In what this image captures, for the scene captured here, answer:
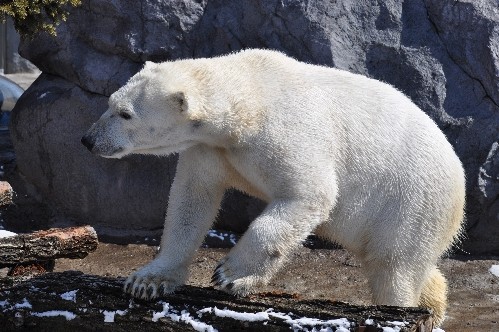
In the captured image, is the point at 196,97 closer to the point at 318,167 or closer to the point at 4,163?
the point at 318,167

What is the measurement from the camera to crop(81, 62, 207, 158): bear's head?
11.9 ft

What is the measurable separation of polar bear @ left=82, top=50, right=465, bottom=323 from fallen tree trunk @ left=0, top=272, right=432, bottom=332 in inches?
3.4

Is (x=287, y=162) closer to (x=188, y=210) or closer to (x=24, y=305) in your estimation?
(x=188, y=210)

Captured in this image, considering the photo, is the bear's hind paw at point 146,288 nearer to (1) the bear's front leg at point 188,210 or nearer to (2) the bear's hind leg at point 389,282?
(1) the bear's front leg at point 188,210

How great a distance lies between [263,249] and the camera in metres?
3.47

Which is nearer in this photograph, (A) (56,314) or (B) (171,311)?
(B) (171,311)

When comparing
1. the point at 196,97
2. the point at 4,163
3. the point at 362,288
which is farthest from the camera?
the point at 4,163

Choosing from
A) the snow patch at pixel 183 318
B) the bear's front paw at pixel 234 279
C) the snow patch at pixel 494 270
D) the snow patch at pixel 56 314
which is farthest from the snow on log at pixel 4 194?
the snow patch at pixel 494 270

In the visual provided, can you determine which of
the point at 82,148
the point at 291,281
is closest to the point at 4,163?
the point at 82,148

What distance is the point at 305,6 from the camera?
237 inches

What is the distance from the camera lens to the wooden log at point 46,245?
442 cm

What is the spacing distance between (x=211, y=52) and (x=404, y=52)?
1357 mm

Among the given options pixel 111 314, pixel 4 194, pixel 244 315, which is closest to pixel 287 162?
pixel 244 315

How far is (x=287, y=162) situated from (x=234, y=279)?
1.73 ft
